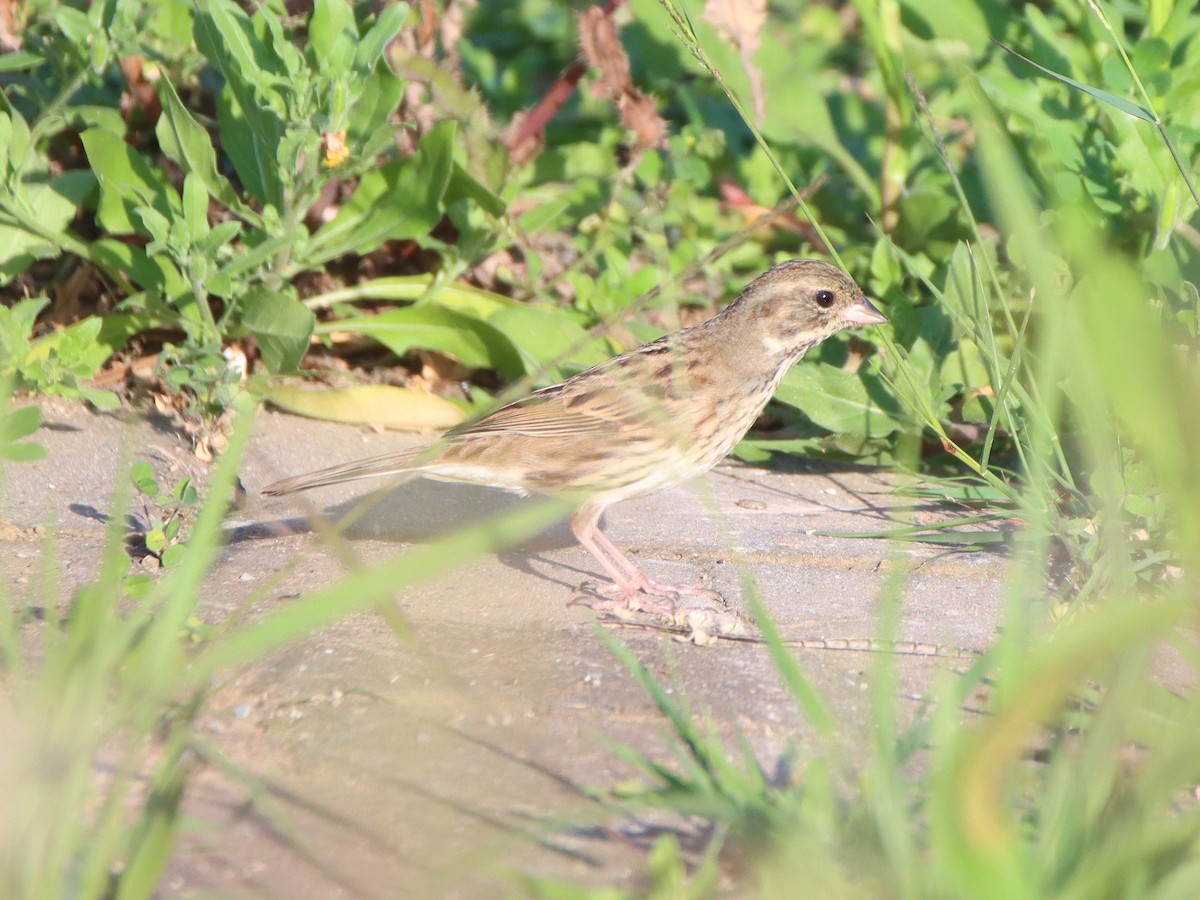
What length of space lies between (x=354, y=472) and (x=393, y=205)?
1169mm

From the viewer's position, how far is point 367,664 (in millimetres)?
3273

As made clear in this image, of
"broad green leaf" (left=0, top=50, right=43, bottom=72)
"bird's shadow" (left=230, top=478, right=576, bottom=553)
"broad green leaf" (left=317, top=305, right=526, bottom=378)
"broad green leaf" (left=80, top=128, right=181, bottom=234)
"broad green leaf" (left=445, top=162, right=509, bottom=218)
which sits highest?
"broad green leaf" (left=0, top=50, right=43, bottom=72)

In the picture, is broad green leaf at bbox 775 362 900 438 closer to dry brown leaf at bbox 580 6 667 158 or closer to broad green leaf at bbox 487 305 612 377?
broad green leaf at bbox 487 305 612 377

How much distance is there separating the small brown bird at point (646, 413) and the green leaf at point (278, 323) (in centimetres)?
54

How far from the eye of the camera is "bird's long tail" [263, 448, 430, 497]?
4.29 meters

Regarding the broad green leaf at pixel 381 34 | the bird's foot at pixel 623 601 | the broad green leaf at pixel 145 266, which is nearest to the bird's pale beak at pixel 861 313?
the bird's foot at pixel 623 601

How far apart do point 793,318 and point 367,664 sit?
7.56ft

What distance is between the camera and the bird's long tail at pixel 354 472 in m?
4.29

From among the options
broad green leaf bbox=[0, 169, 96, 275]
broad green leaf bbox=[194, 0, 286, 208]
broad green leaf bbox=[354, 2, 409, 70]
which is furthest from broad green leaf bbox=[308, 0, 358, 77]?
broad green leaf bbox=[0, 169, 96, 275]

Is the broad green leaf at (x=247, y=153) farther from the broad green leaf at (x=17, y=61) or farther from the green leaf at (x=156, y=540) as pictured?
the green leaf at (x=156, y=540)

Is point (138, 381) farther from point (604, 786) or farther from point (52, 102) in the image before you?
point (604, 786)

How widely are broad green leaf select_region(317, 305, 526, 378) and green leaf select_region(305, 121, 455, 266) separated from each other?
1.09 ft

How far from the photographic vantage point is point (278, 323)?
4742 millimetres

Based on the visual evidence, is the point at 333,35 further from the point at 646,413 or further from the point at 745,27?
the point at 745,27
